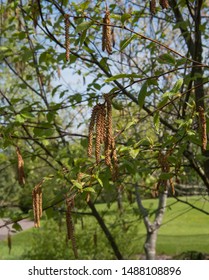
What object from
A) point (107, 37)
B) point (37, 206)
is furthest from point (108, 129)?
point (37, 206)

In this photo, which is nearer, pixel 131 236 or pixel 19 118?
pixel 19 118

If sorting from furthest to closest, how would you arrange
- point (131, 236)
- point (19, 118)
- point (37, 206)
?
point (131, 236), point (19, 118), point (37, 206)

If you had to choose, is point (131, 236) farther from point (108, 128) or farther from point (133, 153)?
point (108, 128)

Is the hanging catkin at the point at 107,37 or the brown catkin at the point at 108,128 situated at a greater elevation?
the hanging catkin at the point at 107,37

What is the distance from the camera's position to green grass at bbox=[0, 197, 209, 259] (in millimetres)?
7136

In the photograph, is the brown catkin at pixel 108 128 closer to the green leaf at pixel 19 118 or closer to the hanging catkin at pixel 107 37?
the hanging catkin at pixel 107 37

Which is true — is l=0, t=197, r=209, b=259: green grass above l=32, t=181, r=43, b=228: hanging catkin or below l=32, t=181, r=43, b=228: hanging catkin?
below

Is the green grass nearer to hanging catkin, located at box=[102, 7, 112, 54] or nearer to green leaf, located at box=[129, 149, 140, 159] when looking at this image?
green leaf, located at box=[129, 149, 140, 159]

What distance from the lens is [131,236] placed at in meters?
10.3

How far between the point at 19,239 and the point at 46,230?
9.87 metres

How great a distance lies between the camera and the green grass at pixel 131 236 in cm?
714

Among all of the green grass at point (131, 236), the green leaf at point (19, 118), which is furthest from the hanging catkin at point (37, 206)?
the green grass at point (131, 236)

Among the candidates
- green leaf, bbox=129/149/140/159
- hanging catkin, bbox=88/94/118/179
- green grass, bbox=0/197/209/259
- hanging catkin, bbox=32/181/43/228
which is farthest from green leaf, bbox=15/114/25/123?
green grass, bbox=0/197/209/259
